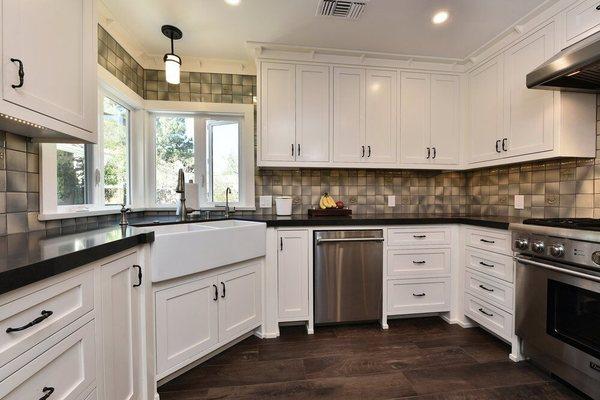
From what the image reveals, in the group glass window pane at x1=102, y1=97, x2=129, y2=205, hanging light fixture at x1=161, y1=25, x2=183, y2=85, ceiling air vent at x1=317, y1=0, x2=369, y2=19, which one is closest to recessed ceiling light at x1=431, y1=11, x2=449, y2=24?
ceiling air vent at x1=317, y1=0, x2=369, y2=19

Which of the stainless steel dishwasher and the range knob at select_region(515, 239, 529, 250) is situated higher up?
the range knob at select_region(515, 239, 529, 250)

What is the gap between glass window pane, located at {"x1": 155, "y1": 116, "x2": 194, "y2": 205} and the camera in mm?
2670

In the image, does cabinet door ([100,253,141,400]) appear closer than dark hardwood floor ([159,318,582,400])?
Yes

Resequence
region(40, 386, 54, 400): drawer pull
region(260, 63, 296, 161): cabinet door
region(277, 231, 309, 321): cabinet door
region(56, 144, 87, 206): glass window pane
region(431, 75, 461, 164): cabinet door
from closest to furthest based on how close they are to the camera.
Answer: region(40, 386, 54, 400): drawer pull, region(56, 144, 87, 206): glass window pane, region(277, 231, 309, 321): cabinet door, region(260, 63, 296, 161): cabinet door, region(431, 75, 461, 164): cabinet door

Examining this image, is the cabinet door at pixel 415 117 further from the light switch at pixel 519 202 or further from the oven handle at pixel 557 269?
the oven handle at pixel 557 269

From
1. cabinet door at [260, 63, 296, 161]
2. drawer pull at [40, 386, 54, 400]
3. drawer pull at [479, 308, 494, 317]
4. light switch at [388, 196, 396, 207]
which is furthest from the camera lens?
light switch at [388, 196, 396, 207]

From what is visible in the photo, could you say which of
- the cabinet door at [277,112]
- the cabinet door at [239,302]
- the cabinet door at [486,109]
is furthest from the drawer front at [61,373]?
the cabinet door at [486,109]

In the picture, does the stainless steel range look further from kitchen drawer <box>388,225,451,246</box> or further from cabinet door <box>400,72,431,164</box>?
cabinet door <box>400,72,431,164</box>

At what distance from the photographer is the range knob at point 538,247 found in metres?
1.66

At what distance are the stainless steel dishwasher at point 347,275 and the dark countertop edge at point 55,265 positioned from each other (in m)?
1.41

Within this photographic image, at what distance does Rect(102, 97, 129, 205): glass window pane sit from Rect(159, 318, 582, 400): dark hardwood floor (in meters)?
1.41

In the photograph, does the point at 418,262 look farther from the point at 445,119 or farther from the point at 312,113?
the point at 312,113

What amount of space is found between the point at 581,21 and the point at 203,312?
292 centimetres

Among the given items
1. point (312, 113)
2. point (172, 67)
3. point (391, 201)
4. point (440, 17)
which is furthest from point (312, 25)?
point (391, 201)
